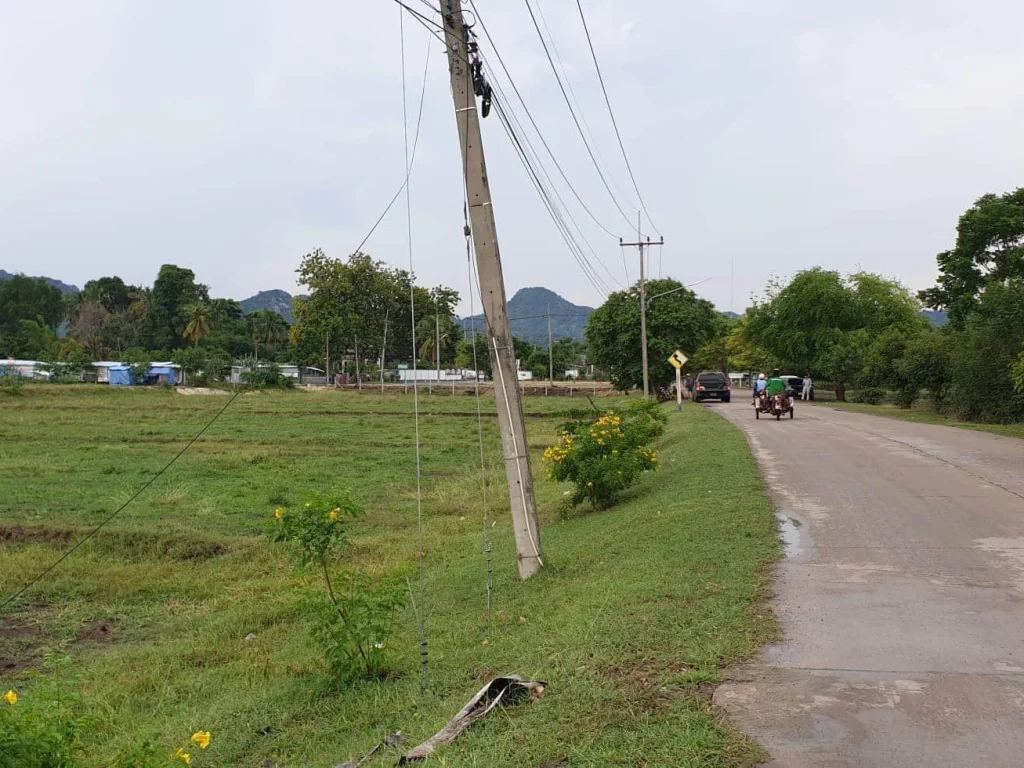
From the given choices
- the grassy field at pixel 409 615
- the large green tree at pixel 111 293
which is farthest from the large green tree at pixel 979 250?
the large green tree at pixel 111 293

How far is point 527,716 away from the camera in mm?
4961

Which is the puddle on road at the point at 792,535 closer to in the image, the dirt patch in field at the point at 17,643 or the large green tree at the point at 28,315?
the dirt patch in field at the point at 17,643

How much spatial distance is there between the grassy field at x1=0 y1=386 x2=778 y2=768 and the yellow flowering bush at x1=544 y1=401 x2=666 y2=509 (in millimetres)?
393

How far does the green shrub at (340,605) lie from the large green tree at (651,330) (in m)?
45.2

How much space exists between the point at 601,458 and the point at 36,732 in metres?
11.6

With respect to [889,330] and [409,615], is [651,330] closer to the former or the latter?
[889,330]

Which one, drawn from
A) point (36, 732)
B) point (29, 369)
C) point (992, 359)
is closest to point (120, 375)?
point (29, 369)

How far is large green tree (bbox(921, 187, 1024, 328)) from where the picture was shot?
48.7 metres

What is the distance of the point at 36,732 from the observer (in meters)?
3.90

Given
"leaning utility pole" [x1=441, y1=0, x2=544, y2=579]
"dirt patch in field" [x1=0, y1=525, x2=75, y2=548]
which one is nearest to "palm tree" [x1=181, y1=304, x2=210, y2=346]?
"dirt patch in field" [x1=0, y1=525, x2=75, y2=548]

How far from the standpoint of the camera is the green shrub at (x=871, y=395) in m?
52.3

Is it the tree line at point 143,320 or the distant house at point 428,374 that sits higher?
the tree line at point 143,320

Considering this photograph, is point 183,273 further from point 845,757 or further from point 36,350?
point 845,757

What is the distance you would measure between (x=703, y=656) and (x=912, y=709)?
1.26 m
